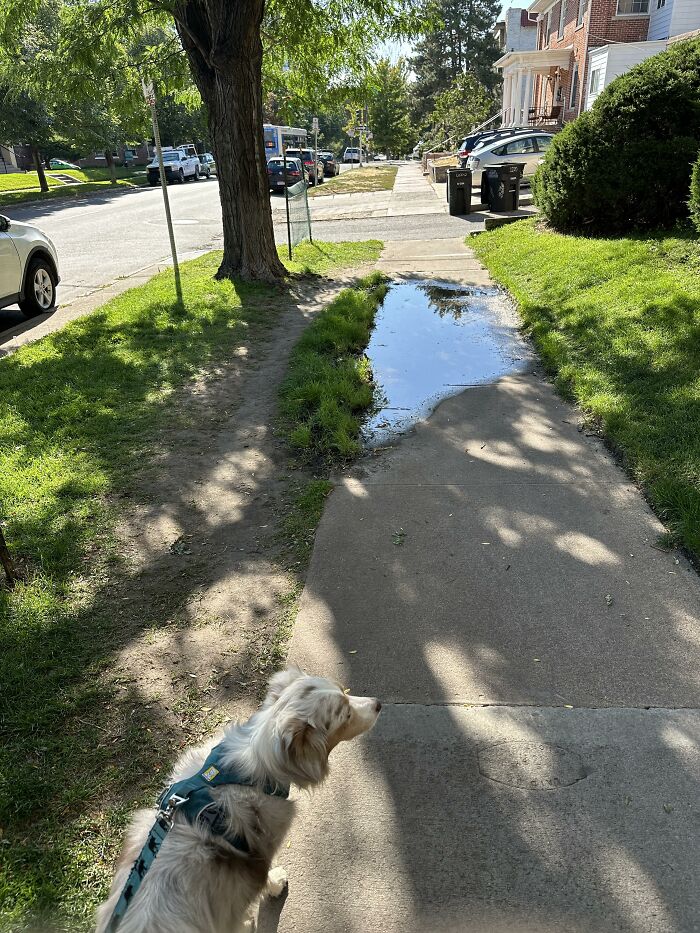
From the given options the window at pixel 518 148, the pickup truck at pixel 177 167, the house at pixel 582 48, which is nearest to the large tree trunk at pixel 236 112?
the house at pixel 582 48

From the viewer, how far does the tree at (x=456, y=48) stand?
265ft

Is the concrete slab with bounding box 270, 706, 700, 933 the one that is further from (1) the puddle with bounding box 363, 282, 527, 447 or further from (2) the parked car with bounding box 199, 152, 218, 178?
(2) the parked car with bounding box 199, 152, 218, 178

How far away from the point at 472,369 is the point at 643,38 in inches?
1119

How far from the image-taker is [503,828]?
242cm

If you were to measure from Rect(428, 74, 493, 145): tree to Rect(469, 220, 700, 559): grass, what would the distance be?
142 feet

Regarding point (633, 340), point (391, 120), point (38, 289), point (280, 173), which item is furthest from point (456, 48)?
point (633, 340)

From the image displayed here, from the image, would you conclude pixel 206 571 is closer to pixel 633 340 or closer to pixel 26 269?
pixel 633 340

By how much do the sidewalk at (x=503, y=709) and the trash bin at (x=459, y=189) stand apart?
15764mm

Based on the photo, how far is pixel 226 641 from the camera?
11.3 ft

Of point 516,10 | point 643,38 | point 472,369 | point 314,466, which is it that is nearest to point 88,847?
point 314,466

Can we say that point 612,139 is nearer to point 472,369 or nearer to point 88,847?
point 472,369

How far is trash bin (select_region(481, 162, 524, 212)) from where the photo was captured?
56.9 feet

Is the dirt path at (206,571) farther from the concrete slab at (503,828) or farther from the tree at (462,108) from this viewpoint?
the tree at (462,108)

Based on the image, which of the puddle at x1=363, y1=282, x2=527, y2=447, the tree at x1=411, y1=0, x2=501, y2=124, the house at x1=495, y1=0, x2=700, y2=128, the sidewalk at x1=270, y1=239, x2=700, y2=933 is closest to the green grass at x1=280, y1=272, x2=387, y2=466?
the puddle at x1=363, y1=282, x2=527, y2=447
